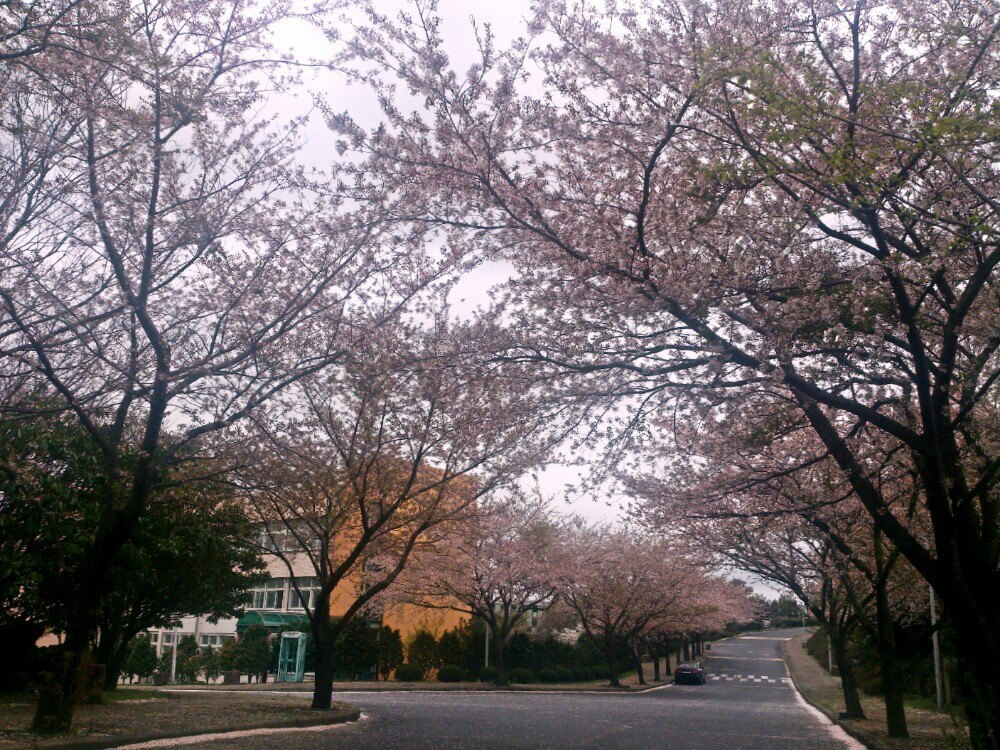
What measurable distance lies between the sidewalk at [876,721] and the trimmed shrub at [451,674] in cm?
1431

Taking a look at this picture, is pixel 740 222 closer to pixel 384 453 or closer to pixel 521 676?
pixel 384 453

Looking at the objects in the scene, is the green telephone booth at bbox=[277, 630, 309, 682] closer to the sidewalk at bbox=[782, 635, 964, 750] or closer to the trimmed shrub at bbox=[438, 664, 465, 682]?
the trimmed shrub at bbox=[438, 664, 465, 682]

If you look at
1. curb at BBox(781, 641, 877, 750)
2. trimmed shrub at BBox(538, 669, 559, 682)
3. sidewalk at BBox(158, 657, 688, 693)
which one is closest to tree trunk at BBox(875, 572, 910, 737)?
curb at BBox(781, 641, 877, 750)

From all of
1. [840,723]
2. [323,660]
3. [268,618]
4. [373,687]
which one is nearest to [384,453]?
[323,660]

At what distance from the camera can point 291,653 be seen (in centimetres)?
3300

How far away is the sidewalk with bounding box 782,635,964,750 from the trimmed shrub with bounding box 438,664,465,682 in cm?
1431

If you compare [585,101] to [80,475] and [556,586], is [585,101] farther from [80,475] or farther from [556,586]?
[556,586]

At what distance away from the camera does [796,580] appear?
856 inches

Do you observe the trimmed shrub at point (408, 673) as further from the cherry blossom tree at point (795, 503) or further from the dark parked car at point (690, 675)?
the cherry blossom tree at point (795, 503)

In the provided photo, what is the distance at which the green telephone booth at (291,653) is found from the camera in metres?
31.8

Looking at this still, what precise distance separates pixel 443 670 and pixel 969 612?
3102cm

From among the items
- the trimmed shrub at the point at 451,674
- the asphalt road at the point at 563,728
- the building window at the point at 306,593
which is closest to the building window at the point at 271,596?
the building window at the point at 306,593

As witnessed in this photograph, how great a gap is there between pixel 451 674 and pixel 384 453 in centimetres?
2187

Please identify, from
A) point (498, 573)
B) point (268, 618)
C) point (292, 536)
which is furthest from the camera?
point (268, 618)
